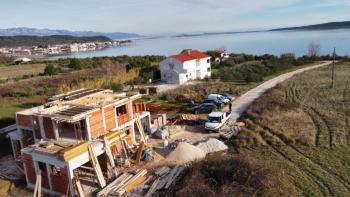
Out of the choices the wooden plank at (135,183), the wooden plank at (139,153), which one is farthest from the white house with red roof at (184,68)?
the wooden plank at (135,183)

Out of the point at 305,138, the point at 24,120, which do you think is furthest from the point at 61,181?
the point at 305,138

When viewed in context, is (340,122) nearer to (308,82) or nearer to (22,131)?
(308,82)

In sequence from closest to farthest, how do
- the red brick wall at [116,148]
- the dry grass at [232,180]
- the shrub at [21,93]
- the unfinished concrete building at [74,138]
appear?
the dry grass at [232,180] → the unfinished concrete building at [74,138] → the red brick wall at [116,148] → the shrub at [21,93]

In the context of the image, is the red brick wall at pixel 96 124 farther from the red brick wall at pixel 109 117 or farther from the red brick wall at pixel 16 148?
the red brick wall at pixel 16 148

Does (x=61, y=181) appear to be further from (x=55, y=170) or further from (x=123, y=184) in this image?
(x=123, y=184)

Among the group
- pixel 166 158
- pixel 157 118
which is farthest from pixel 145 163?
pixel 157 118

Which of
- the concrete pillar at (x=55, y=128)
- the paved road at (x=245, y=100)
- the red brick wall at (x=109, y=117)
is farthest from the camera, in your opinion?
the paved road at (x=245, y=100)
